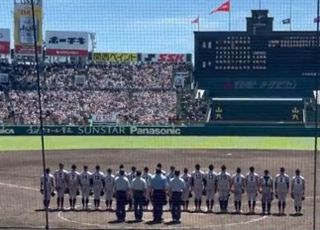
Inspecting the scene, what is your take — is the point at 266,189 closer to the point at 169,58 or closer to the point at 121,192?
the point at 121,192

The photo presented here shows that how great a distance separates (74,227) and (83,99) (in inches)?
1458

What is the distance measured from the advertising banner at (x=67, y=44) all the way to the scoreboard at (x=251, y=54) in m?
23.0

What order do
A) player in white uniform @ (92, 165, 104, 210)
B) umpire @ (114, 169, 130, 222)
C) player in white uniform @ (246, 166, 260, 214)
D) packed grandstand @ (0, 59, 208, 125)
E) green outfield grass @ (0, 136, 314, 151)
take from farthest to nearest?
packed grandstand @ (0, 59, 208, 125) → green outfield grass @ (0, 136, 314, 151) → player in white uniform @ (92, 165, 104, 210) → player in white uniform @ (246, 166, 260, 214) → umpire @ (114, 169, 130, 222)

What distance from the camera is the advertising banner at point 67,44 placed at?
65.1 metres

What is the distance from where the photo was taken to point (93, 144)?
1704 inches

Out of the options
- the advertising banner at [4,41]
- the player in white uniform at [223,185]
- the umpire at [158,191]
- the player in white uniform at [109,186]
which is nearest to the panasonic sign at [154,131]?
the advertising banner at [4,41]

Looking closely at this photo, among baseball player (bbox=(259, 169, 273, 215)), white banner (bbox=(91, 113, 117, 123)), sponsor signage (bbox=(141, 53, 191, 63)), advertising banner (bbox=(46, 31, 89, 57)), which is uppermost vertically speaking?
advertising banner (bbox=(46, 31, 89, 57))

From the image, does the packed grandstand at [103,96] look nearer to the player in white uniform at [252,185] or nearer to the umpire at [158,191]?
the player in white uniform at [252,185]

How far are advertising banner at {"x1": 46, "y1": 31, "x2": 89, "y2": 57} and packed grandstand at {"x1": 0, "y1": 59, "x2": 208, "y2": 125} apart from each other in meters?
4.64

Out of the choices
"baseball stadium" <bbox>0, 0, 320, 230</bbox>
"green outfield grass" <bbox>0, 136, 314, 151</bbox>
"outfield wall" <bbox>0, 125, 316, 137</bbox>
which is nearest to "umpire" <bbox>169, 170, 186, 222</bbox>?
"baseball stadium" <bbox>0, 0, 320, 230</bbox>

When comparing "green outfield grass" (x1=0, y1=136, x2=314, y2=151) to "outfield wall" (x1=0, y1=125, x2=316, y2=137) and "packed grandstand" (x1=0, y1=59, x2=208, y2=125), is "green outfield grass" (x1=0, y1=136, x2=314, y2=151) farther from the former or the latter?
"packed grandstand" (x1=0, y1=59, x2=208, y2=125)

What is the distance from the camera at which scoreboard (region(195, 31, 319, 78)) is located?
139 feet

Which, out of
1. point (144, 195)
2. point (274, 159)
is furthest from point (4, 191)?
point (274, 159)

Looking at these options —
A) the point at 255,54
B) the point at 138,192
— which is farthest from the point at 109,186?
the point at 255,54
